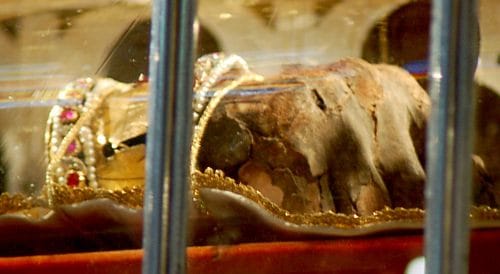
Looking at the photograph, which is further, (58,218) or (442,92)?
(58,218)

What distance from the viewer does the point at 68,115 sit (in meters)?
0.73

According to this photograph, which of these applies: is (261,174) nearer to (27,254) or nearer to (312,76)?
(312,76)

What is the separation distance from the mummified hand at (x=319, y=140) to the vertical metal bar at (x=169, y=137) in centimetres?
25

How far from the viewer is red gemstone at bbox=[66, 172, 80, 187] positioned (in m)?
0.71

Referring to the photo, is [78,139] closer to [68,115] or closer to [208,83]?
[68,115]

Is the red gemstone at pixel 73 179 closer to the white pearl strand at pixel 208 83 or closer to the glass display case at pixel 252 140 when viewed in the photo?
the glass display case at pixel 252 140

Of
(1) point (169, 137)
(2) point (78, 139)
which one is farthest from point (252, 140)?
(1) point (169, 137)

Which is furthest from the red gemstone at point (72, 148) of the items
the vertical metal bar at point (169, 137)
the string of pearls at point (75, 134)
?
the vertical metal bar at point (169, 137)

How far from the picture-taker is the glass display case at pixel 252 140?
660 millimetres

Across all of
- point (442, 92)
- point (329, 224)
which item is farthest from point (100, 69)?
point (442, 92)

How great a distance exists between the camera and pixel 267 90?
70cm

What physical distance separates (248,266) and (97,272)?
130 millimetres

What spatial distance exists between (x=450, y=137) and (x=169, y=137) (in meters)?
0.15

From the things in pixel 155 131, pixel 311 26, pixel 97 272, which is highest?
pixel 311 26
